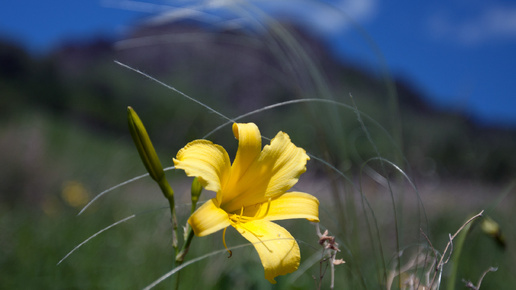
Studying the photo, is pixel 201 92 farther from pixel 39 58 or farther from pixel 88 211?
pixel 88 211

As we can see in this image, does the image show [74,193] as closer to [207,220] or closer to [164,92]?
[207,220]

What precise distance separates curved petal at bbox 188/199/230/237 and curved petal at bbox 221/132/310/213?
158 millimetres

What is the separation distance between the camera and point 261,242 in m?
0.75

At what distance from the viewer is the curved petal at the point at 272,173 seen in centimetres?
90

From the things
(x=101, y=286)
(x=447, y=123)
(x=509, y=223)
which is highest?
(x=447, y=123)

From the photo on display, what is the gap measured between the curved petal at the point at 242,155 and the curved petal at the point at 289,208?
61mm

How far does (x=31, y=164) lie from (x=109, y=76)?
11360 mm

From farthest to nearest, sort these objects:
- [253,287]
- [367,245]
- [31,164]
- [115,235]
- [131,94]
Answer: [131,94] < [31,164] < [367,245] < [115,235] < [253,287]

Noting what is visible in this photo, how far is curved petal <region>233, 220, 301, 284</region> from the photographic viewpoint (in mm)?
748

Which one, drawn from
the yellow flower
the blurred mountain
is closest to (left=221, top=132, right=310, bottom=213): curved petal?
the yellow flower

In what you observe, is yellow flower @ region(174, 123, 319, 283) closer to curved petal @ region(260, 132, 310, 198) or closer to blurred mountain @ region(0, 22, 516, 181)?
curved petal @ region(260, 132, 310, 198)

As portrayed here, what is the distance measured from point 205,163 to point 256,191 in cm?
17

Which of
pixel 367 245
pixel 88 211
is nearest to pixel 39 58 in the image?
pixel 88 211

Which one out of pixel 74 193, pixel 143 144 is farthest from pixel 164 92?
pixel 143 144
